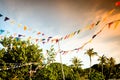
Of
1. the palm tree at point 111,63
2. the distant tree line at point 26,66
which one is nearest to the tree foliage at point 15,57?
the distant tree line at point 26,66

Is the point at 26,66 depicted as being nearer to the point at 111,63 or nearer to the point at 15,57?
the point at 15,57

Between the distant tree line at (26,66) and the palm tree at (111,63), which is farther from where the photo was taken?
the palm tree at (111,63)

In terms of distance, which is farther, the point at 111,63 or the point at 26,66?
the point at 111,63

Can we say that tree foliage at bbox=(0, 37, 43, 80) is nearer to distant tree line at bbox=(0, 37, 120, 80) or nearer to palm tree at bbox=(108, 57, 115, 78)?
distant tree line at bbox=(0, 37, 120, 80)

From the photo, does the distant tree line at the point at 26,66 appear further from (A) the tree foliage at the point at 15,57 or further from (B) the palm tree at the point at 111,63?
(B) the palm tree at the point at 111,63

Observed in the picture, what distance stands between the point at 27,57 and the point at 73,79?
406 inches

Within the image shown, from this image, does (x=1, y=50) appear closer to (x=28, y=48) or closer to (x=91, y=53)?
(x=28, y=48)

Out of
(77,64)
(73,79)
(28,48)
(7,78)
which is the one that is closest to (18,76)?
(7,78)

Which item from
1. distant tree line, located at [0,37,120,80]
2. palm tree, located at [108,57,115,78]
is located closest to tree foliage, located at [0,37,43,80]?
distant tree line, located at [0,37,120,80]

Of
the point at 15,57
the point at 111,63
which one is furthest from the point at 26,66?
the point at 111,63

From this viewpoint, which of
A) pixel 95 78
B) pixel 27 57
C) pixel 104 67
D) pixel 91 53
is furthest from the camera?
pixel 104 67

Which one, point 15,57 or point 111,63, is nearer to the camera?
point 15,57

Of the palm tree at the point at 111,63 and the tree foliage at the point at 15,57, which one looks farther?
the palm tree at the point at 111,63

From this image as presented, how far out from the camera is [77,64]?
72375 mm
